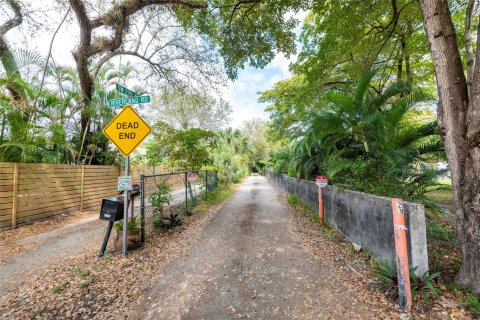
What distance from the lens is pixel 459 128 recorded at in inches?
94.0

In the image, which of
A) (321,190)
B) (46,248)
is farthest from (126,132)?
(321,190)

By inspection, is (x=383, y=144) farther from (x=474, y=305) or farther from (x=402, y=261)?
(x=474, y=305)

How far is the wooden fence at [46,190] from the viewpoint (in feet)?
16.8

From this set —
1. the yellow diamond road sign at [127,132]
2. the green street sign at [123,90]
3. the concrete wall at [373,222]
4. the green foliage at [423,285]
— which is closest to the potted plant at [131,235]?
the yellow diamond road sign at [127,132]

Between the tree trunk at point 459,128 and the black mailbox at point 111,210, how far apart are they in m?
4.74

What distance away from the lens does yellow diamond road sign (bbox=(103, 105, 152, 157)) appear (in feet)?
12.6

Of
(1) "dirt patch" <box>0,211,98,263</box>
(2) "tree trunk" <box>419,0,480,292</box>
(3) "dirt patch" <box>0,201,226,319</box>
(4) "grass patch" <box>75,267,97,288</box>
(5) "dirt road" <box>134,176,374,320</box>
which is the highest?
(2) "tree trunk" <box>419,0,480,292</box>

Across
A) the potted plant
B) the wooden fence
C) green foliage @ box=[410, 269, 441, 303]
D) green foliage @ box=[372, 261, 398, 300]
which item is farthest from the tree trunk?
the wooden fence

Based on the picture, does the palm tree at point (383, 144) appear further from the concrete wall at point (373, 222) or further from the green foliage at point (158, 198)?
the green foliage at point (158, 198)

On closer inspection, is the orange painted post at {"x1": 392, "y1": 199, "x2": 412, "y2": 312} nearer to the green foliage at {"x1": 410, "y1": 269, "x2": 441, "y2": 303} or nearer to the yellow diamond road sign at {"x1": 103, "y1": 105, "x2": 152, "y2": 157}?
the green foliage at {"x1": 410, "y1": 269, "x2": 441, "y2": 303}

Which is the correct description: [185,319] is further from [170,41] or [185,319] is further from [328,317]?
[170,41]

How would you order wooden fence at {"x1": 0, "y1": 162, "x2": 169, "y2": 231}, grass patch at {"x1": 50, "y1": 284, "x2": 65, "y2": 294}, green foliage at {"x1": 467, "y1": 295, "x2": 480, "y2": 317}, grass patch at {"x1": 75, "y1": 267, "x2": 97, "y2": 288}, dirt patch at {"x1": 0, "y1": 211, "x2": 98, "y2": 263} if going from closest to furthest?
green foliage at {"x1": 467, "y1": 295, "x2": 480, "y2": 317}, grass patch at {"x1": 50, "y1": 284, "x2": 65, "y2": 294}, grass patch at {"x1": 75, "y1": 267, "x2": 97, "y2": 288}, dirt patch at {"x1": 0, "y1": 211, "x2": 98, "y2": 263}, wooden fence at {"x1": 0, "y1": 162, "x2": 169, "y2": 231}

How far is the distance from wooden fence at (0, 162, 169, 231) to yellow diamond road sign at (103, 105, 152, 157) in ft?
11.3

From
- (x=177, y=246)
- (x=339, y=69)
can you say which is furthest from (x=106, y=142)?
(x=339, y=69)
